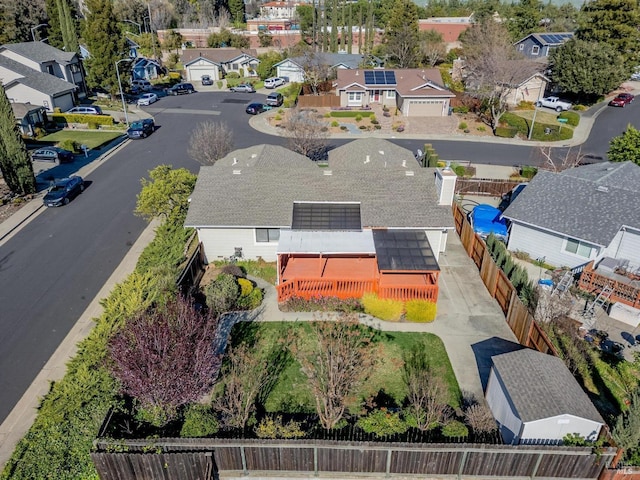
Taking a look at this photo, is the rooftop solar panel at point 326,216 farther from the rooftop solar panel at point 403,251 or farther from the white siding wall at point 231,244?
the white siding wall at point 231,244

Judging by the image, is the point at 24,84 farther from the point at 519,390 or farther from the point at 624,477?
the point at 624,477

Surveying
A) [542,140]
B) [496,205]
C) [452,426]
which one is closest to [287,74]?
[542,140]

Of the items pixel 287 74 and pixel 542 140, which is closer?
pixel 542 140

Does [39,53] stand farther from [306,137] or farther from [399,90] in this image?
[399,90]

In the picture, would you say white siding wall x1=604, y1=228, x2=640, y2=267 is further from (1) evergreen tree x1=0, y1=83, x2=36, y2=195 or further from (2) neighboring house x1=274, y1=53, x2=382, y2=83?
(2) neighboring house x1=274, y1=53, x2=382, y2=83

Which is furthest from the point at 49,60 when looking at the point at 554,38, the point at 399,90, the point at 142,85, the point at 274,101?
the point at 554,38

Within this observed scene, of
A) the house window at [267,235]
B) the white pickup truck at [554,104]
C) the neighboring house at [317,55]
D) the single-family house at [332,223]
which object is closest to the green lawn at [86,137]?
the single-family house at [332,223]

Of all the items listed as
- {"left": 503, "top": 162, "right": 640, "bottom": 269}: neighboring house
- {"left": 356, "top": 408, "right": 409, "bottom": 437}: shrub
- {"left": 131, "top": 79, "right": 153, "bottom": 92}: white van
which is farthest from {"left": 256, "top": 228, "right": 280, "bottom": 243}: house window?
{"left": 131, "top": 79, "right": 153, "bottom": 92}: white van
